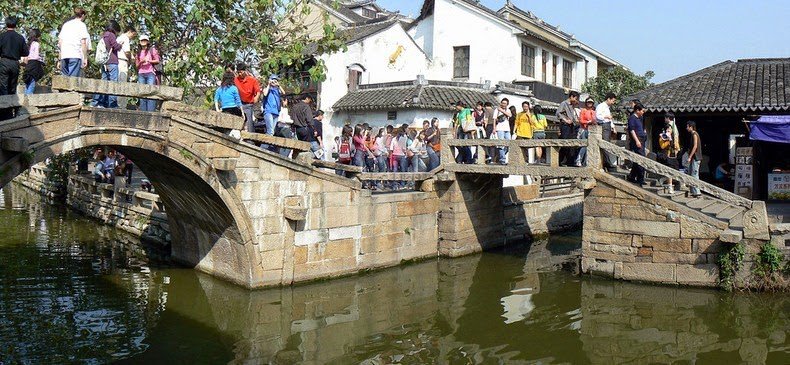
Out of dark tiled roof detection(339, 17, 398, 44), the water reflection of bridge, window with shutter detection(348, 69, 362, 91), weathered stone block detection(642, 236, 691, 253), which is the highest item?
dark tiled roof detection(339, 17, 398, 44)

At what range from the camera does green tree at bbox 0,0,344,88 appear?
1405 cm

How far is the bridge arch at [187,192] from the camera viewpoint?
9.79 m

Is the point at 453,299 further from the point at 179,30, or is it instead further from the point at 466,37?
the point at 466,37

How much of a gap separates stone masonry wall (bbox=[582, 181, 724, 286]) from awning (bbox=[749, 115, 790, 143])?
3.45 metres

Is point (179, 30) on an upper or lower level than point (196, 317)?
upper

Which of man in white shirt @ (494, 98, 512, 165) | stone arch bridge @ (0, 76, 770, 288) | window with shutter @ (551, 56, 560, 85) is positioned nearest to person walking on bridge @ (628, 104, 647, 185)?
stone arch bridge @ (0, 76, 770, 288)

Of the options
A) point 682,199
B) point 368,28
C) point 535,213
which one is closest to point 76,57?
point 682,199

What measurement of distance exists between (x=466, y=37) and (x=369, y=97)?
19.4 feet

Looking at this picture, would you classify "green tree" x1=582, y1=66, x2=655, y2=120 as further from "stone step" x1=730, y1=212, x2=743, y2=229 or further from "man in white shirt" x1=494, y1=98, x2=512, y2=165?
"stone step" x1=730, y1=212, x2=743, y2=229

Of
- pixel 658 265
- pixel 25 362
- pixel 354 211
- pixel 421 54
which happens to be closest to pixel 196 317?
pixel 25 362

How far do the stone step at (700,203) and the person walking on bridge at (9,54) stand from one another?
40.0 ft

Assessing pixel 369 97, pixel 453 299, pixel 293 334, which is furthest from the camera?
pixel 369 97

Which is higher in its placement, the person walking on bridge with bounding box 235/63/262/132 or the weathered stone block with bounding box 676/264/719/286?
the person walking on bridge with bounding box 235/63/262/132

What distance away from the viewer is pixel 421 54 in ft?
93.2
